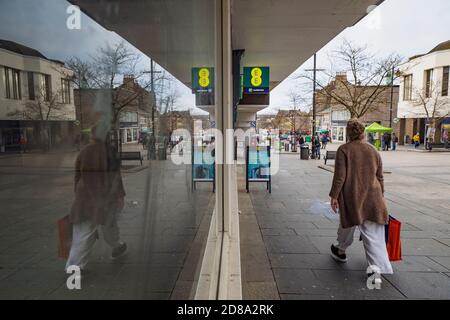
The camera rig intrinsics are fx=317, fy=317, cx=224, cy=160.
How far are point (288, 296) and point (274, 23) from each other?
21.3 feet

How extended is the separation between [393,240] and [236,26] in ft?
20.5

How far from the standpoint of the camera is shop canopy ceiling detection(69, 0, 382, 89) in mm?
1262

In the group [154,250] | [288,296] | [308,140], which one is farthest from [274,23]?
[308,140]

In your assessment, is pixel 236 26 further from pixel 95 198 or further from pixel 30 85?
pixel 30 85

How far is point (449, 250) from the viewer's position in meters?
4.55

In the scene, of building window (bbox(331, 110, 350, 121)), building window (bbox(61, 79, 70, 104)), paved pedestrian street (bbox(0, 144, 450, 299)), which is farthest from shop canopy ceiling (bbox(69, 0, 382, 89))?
building window (bbox(331, 110, 350, 121))

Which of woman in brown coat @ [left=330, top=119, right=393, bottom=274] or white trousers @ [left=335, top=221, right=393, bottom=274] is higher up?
woman in brown coat @ [left=330, top=119, right=393, bottom=274]

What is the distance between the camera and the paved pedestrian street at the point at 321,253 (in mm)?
3369

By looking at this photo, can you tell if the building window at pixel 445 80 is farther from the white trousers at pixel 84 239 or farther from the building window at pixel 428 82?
the white trousers at pixel 84 239

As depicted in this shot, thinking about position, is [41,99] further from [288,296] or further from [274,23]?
[274,23]

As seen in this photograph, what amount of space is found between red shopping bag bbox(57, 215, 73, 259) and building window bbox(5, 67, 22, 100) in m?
0.30

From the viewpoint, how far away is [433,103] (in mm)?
35312

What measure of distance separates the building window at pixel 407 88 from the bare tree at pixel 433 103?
4.21 meters

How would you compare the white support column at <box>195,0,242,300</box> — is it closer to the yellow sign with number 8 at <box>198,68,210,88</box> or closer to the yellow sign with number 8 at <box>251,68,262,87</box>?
the yellow sign with number 8 at <box>198,68,210,88</box>
